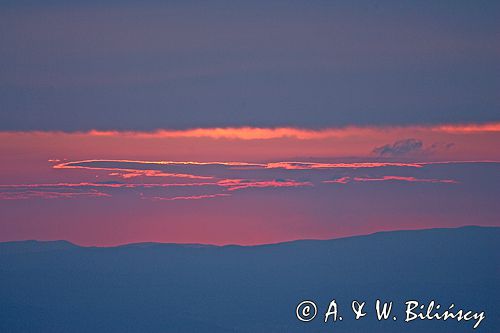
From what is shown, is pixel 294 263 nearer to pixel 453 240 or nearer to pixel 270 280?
pixel 270 280

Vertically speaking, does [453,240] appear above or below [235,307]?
above

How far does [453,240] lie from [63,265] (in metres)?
44.3

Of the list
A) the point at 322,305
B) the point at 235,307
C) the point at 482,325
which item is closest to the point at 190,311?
the point at 235,307

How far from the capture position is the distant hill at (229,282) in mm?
120312

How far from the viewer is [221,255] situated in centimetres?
13762

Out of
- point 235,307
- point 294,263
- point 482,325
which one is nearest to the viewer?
point 482,325

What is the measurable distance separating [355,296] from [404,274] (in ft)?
43.6

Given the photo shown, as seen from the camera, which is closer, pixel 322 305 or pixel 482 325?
pixel 482 325

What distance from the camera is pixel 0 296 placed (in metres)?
126

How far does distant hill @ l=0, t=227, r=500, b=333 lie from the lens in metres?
120

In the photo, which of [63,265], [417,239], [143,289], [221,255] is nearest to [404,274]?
[417,239]

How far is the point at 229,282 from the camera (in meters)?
131

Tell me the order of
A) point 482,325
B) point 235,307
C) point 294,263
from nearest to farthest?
point 482,325 < point 235,307 < point 294,263

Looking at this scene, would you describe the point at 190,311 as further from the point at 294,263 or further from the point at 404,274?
the point at 404,274
